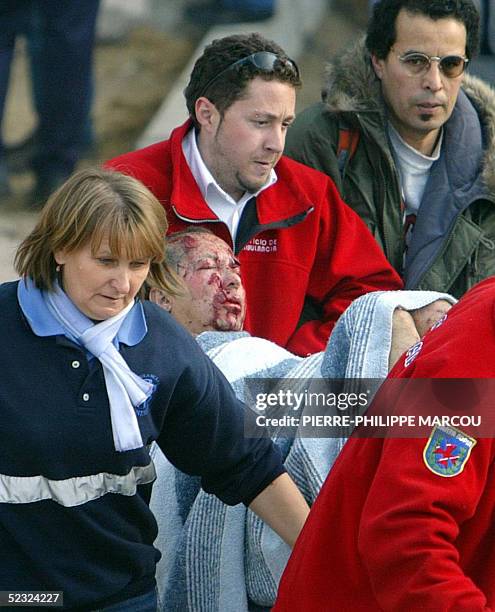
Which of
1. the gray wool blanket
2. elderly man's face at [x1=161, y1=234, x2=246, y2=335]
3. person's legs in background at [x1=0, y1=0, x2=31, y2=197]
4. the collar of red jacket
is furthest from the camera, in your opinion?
person's legs in background at [x1=0, y1=0, x2=31, y2=197]

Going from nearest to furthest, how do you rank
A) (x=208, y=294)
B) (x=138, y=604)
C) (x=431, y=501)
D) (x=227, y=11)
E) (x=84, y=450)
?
(x=431, y=501), (x=84, y=450), (x=138, y=604), (x=208, y=294), (x=227, y=11)

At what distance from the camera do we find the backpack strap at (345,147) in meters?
3.65

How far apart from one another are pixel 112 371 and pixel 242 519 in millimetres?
527

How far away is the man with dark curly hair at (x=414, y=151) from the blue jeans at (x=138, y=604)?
1610 millimetres

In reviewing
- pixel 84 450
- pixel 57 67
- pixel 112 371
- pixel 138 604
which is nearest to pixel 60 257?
pixel 112 371

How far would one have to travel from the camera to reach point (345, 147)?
3654 mm

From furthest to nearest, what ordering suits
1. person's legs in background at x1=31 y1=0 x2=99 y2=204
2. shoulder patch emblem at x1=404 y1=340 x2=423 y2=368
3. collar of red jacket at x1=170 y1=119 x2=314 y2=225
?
1. person's legs in background at x1=31 y1=0 x2=99 y2=204
2. collar of red jacket at x1=170 y1=119 x2=314 y2=225
3. shoulder patch emblem at x1=404 y1=340 x2=423 y2=368

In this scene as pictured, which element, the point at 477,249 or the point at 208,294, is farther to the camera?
the point at 477,249

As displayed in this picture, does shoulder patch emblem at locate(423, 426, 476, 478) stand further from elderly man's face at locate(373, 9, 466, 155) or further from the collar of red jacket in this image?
elderly man's face at locate(373, 9, 466, 155)

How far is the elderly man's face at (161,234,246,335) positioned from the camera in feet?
9.28

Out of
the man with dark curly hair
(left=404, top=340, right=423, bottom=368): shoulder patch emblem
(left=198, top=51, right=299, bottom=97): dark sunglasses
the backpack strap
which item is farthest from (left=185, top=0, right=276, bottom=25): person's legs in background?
(left=404, top=340, right=423, bottom=368): shoulder patch emblem

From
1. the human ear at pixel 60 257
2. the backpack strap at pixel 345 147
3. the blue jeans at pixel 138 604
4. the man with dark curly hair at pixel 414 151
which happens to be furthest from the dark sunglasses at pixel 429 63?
the blue jeans at pixel 138 604

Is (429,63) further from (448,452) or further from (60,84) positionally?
(448,452)

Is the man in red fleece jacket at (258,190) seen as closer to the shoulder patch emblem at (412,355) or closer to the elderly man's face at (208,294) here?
the elderly man's face at (208,294)
